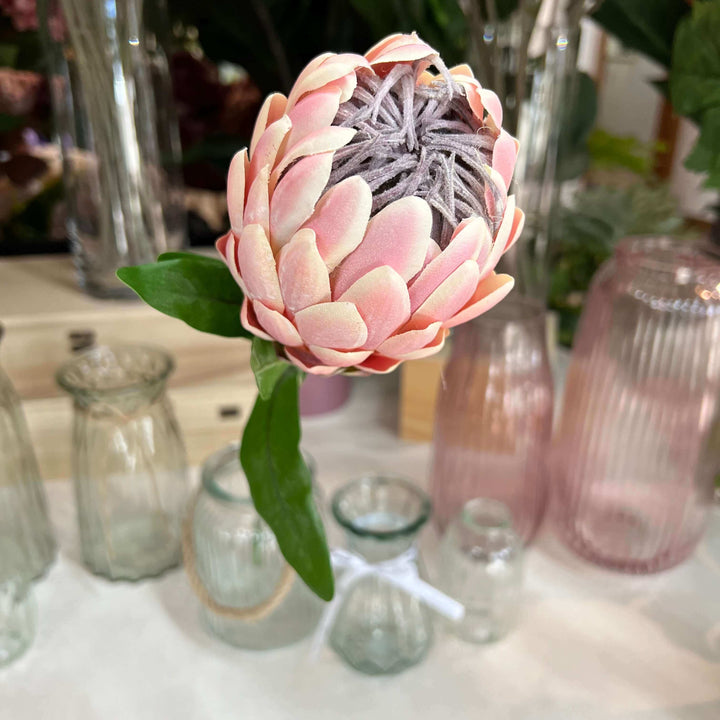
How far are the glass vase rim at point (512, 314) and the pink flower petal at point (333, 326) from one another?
20 centimetres

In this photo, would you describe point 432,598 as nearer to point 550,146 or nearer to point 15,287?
point 550,146

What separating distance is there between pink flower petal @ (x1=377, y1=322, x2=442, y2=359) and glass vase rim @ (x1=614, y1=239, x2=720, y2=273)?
244mm

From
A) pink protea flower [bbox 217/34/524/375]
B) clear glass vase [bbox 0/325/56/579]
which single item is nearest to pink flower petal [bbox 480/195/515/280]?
pink protea flower [bbox 217/34/524/375]

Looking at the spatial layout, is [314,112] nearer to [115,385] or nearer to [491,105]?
[491,105]

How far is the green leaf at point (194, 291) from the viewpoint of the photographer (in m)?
0.27

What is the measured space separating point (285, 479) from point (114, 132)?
329mm

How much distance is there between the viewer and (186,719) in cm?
36

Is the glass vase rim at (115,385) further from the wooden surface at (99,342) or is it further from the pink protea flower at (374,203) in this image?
the pink protea flower at (374,203)

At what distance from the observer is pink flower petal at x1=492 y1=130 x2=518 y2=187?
0.22 m

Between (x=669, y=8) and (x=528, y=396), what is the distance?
1.12ft

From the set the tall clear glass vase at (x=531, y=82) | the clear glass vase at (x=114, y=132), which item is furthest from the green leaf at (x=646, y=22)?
the clear glass vase at (x=114, y=132)

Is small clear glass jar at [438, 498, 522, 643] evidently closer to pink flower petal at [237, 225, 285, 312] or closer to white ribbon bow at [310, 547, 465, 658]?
white ribbon bow at [310, 547, 465, 658]

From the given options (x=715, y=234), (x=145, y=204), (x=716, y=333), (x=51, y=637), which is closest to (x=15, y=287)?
(x=145, y=204)

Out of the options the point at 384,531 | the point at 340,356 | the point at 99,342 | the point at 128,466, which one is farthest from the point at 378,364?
the point at 99,342
